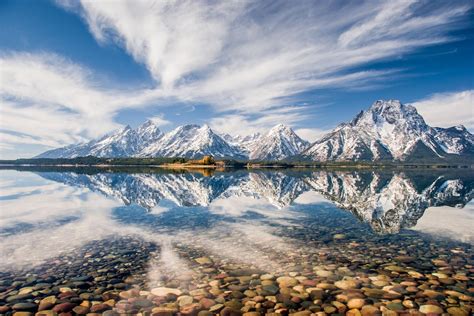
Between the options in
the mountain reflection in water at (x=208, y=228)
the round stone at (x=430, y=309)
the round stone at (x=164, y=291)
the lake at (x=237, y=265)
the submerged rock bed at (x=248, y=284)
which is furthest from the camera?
the mountain reflection in water at (x=208, y=228)

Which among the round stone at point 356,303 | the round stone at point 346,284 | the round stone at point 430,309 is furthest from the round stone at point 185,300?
the round stone at point 430,309

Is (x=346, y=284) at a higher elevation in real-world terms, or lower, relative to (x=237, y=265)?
lower

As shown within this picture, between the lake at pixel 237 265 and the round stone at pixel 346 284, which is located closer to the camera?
the lake at pixel 237 265

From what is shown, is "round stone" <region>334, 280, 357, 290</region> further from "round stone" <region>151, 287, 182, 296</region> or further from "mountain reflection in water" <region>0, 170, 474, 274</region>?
"round stone" <region>151, 287, 182, 296</region>

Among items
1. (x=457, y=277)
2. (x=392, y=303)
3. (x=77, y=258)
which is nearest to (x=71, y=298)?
(x=77, y=258)

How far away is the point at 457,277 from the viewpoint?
1515 centimetres

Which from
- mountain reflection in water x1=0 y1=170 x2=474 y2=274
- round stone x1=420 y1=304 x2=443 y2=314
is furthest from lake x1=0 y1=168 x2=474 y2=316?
mountain reflection in water x1=0 y1=170 x2=474 y2=274

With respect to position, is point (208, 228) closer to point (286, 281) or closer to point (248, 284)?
point (248, 284)

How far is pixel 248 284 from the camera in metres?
14.5

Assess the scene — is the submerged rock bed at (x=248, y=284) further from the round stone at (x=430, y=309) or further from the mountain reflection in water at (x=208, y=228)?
the mountain reflection in water at (x=208, y=228)

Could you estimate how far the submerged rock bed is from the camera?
1203cm

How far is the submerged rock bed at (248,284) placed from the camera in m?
12.0

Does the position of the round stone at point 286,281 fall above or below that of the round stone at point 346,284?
above

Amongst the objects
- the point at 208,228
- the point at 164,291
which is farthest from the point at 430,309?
the point at 208,228
